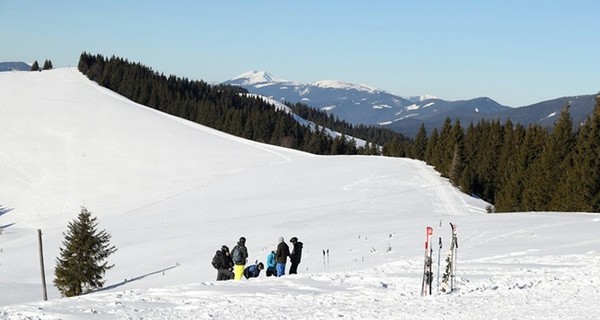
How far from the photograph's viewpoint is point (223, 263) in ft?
50.4

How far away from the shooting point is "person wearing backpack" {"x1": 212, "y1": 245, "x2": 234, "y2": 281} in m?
15.3

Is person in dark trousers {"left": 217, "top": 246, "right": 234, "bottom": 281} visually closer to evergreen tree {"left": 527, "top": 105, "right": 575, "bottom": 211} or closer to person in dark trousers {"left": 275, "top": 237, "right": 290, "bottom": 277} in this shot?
person in dark trousers {"left": 275, "top": 237, "right": 290, "bottom": 277}

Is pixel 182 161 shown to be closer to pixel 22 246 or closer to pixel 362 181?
pixel 362 181

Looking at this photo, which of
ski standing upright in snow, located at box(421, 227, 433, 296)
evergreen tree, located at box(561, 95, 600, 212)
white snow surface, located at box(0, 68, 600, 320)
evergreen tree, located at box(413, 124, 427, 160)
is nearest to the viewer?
white snow surface, located at box(0, 68, 600, 320)

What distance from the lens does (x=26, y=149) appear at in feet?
215

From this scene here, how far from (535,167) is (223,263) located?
28.1m

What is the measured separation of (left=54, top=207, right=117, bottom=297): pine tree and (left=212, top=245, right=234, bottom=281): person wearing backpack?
38.9 ft


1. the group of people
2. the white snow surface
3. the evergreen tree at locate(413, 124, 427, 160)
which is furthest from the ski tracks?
the evergreen tree at locate(413, 124, 427, 160)

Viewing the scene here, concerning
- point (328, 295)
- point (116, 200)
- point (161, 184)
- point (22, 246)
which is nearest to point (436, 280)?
point (328, 295)

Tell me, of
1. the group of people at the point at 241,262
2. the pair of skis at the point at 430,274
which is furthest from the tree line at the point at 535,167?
the pair of skis at the point at 430,274

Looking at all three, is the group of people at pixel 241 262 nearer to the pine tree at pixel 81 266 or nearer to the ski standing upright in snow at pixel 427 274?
the ski standing upright in snow at pixel 427 274

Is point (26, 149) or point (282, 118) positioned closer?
point (26, 149)

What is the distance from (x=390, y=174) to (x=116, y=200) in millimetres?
24419

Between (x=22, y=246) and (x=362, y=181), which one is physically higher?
(x=362, y=181)
